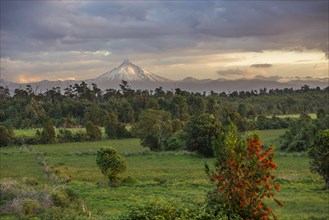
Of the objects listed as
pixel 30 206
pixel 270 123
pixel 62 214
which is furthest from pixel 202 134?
pixel 270 123

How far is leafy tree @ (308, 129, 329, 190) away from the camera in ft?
109

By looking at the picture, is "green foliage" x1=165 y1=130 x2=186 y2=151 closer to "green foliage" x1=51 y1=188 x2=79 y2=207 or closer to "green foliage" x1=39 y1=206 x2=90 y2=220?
"green foliage" x1=51 y1=188 x2=79 y2=207

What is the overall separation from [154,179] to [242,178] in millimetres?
26010

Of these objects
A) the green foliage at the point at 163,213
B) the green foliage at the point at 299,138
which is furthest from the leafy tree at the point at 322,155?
the green foliage at the point at 299,138

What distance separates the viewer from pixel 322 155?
33.4m

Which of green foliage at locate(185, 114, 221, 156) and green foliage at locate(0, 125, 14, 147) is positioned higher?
green foliage at locate(185, 114, 221, 156)

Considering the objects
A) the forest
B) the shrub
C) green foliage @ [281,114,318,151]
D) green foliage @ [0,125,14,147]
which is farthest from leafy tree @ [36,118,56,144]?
green foliage @ [281,114,318,151]

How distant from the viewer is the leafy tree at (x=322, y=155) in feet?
109

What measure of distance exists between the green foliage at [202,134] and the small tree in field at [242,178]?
141ft

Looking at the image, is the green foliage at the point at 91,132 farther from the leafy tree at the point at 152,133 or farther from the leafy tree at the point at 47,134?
the leafy tree at the point at 152,133

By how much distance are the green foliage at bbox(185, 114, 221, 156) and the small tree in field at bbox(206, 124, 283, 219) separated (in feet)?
141

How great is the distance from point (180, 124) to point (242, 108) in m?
44.2

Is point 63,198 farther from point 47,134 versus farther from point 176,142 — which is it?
point 47,134

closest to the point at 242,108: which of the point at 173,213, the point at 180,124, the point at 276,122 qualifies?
the point at 276,122
